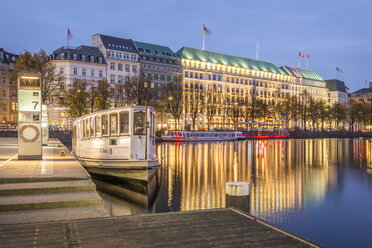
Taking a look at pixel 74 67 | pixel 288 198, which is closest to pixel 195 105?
pixel 74 67

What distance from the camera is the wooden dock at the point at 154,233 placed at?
261 inches

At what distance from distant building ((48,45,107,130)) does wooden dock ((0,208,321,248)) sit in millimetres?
81373

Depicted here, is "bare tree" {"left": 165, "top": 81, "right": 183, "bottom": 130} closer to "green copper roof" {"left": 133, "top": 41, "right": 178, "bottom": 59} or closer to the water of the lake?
"green copper roof" {"left": 133, "top": 41, "right": 178, "bottom": 59}

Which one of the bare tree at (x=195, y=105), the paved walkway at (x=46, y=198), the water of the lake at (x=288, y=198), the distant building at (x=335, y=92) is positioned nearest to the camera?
the paved walkway at (x=46, y=198)

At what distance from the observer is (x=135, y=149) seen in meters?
18.7

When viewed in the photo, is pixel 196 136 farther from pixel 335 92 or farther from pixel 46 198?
pixel 335 92

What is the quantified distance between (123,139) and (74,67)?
3085 inches

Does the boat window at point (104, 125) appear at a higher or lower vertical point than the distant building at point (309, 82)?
lower

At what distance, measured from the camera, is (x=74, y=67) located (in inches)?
3627

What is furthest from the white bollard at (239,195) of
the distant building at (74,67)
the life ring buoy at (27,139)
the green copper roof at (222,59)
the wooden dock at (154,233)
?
the green copper roof at (222,59)

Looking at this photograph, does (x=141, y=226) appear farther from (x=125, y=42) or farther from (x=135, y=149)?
(x=125, y=42)

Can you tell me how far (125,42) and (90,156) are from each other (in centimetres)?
8813

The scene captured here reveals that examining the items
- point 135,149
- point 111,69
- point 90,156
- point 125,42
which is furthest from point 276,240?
point 125,42

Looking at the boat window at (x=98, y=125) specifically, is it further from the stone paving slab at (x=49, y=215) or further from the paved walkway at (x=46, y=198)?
the stone paving slab at (x=49, y=215)
